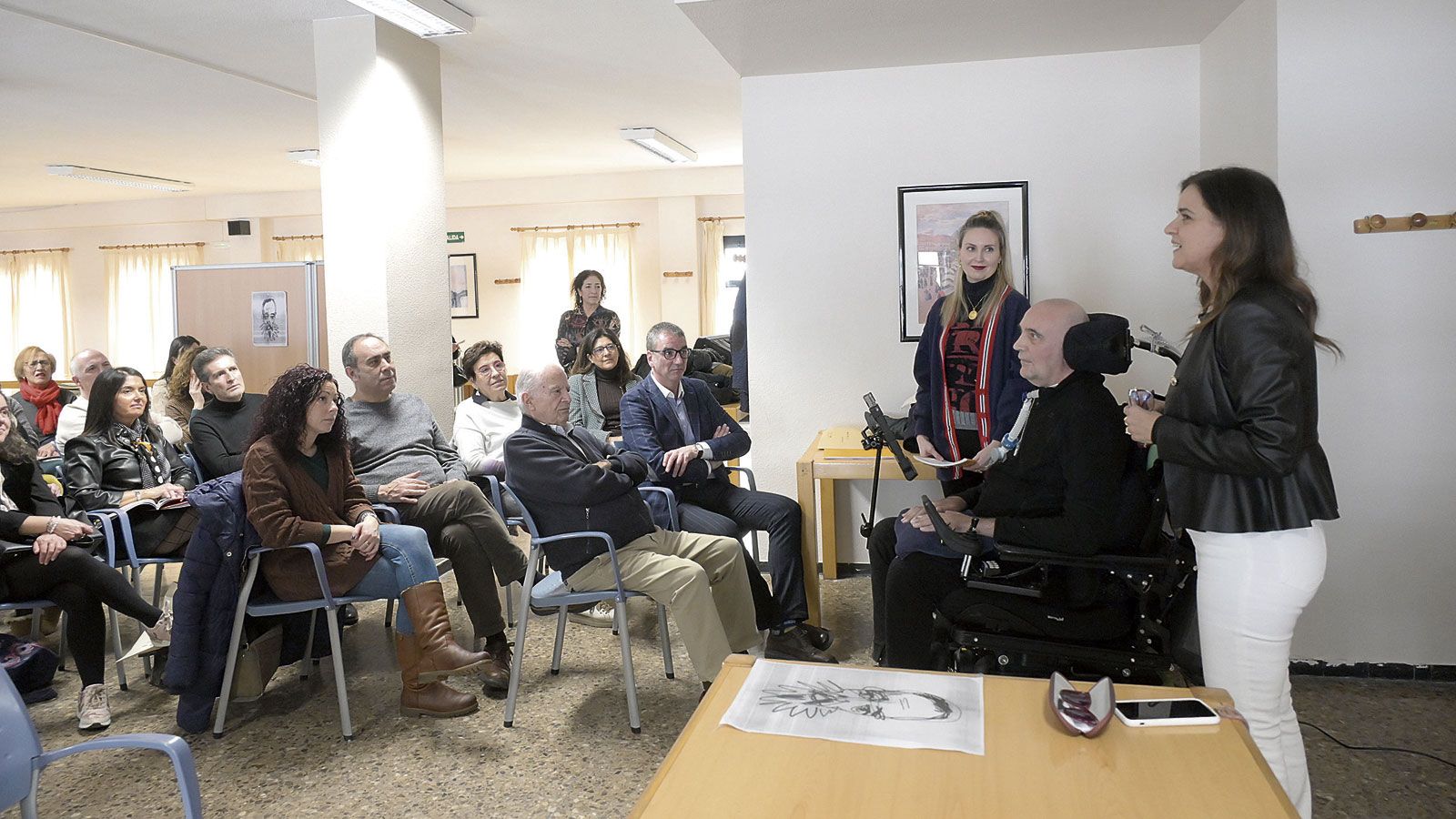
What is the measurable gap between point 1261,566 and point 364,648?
3.13 meters

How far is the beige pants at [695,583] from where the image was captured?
3008 millimetres

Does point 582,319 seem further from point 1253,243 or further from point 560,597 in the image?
point 1253,243

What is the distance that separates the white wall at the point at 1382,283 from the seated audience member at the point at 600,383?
279cm

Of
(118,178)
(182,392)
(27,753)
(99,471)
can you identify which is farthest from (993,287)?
(118,178)

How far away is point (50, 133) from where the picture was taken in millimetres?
7180

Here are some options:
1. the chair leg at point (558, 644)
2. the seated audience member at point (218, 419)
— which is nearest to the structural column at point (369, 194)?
the seated audience member at point (218, 419)

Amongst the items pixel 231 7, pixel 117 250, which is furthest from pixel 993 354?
pixel 117 250

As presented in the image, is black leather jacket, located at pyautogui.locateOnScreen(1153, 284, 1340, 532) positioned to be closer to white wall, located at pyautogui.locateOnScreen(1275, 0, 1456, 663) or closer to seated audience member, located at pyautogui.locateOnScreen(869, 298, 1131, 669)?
seated audience member, located at pyautogui.locateOnScreen(869, 298, 1131, 669)

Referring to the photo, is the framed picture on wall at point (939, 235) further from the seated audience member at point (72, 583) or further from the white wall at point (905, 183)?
the seated audience member at point (72, 583)

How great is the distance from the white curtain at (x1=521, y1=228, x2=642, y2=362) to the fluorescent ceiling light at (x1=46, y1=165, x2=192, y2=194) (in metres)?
3.43

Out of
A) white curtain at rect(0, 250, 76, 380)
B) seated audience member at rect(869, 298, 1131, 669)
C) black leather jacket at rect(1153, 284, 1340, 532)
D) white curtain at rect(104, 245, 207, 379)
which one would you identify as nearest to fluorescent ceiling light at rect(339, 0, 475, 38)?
seated audience member at rect(869, 298, 1131, 669)

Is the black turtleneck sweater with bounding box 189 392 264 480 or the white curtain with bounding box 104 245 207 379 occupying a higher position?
the white curtain with bounding box 104 245 207 379

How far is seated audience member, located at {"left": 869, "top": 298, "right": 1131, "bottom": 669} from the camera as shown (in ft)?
7.84

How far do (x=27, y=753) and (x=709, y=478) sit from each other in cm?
250
